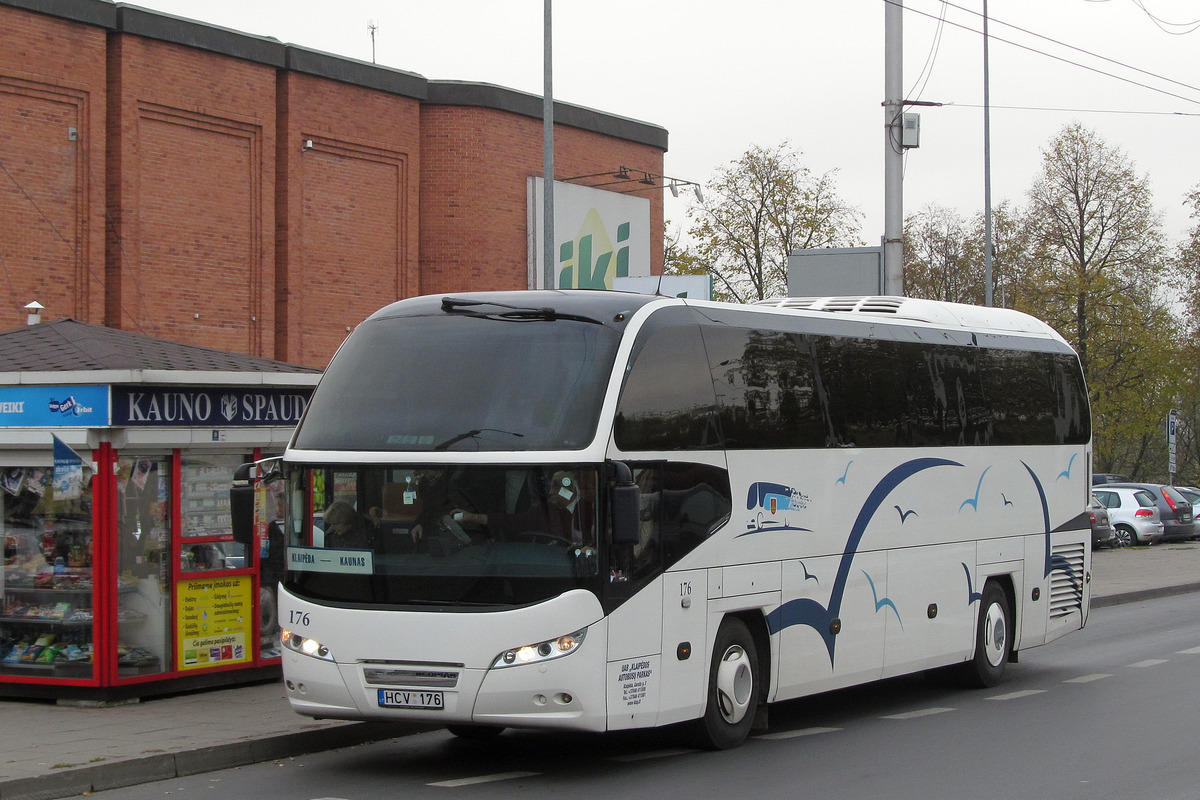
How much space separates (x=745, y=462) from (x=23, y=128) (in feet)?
57.4

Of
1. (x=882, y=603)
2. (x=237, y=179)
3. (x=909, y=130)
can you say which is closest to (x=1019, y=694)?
(x=882, y=603)

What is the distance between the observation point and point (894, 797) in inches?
323

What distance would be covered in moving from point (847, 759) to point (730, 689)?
91cm

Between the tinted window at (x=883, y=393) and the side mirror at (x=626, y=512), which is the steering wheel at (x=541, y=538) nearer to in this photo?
the side mirror at (x=626, y=512)

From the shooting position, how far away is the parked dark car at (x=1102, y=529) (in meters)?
32.8

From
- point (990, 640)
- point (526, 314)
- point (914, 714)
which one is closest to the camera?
point (526, 314)

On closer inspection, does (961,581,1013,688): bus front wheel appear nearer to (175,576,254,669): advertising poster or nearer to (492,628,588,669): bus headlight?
(492,628,588,669): bus headlight

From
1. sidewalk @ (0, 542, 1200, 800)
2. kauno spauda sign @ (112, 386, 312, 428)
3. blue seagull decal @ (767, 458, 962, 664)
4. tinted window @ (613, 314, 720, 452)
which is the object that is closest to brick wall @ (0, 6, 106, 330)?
kauno spauda sign @ (112, 386, 312, 428)

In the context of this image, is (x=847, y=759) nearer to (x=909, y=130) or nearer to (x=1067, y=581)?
(x=1067, y=581)

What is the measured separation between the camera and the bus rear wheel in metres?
9.66

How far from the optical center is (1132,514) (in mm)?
34562

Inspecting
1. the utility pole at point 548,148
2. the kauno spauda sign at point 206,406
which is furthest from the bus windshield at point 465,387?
the utility pole at point 548,148

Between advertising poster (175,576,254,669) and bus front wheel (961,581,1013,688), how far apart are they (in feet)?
21.6

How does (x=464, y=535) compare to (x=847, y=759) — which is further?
(x=847, y=759)
